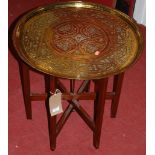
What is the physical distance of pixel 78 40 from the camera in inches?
62.2

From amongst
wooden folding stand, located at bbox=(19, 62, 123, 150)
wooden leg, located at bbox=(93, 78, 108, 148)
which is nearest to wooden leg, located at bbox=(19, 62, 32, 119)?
wooden folding stand, located at bbox=(19, 62, 123, 150)

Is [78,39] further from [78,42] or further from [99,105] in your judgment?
[99,105]

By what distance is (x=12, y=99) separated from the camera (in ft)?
6.86

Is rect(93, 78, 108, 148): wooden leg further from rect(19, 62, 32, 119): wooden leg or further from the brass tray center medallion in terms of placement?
rect(19, 62, 32, 119): wooden leg

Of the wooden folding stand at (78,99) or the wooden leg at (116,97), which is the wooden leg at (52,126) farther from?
the wooden leg at (116,97)

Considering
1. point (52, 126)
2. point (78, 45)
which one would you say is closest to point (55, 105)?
point (52, 126)

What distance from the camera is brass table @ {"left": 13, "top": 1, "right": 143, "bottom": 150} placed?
1428 mm

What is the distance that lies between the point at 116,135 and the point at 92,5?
2.42 feet

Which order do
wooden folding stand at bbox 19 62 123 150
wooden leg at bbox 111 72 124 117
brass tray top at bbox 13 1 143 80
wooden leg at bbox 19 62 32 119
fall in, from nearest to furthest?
1. brass tray top at bbox 13 1 143 80
2. wooden folding stand at bbox 19 62 123 150
3. wooden leg at bbox 19 62 32 119
4. wooden leg at bbox 111 72 124 117

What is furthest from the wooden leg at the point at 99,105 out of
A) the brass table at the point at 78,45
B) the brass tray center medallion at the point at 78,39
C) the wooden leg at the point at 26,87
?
the wooden leg at the point at 26,87

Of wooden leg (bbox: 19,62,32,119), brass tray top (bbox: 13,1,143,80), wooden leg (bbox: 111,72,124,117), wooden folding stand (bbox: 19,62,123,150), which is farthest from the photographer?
wooden leg (bbox: 111,72,124,117)

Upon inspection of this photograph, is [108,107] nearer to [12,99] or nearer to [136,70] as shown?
[136,70]

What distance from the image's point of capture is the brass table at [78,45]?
56.2 inches

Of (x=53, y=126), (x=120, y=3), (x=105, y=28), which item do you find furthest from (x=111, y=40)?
(x=120, y=3)
